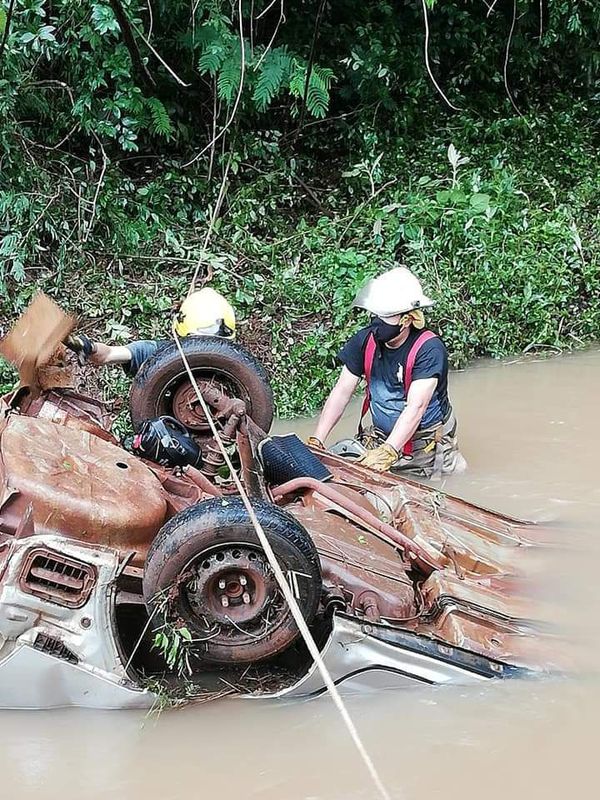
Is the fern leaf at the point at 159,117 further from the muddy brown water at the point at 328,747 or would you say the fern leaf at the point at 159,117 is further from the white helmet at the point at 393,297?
the muddy brown water at the point at 328,747

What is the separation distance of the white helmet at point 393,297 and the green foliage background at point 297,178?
2.36 m

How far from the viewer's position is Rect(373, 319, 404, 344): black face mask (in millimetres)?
5504

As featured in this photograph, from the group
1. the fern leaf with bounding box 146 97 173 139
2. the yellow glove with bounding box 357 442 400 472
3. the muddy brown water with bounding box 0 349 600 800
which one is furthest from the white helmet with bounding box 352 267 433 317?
the fern leaf with bounding box 146 97 173 139

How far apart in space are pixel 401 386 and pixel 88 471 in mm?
2589

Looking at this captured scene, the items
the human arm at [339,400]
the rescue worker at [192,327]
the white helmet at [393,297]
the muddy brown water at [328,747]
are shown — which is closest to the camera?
the muddy brown water at [328,747]

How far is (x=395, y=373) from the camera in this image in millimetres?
5629

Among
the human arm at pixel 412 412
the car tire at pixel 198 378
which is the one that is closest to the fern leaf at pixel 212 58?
the human arm at pixel 412 412

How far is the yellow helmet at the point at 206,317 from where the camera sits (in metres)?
4.92

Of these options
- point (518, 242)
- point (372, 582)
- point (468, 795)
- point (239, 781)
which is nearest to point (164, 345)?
point (372, 582)

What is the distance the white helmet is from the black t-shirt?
0.88 feet

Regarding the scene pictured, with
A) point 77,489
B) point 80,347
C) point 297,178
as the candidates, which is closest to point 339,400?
point 80,347

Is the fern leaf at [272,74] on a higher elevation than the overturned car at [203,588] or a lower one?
higher

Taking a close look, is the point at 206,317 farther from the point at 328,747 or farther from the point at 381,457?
the point at 328,747

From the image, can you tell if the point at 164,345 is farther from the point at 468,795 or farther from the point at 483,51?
the point at 483,51
